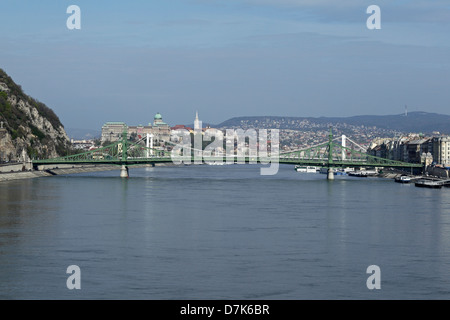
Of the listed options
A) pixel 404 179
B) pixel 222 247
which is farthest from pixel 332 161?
pixel 222 247

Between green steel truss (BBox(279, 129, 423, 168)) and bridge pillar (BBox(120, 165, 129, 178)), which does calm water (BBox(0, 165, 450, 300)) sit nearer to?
green steel truss (BBox(279, 129, 423, 168))

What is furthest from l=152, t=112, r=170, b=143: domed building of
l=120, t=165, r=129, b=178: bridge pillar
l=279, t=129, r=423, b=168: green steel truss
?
l=120, t=165, r=129, b=178: bridge pillar

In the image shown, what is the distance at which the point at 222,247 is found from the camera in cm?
2308

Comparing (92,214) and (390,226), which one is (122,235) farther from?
(390,226)

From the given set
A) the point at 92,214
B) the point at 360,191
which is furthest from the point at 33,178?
the point at 92,214

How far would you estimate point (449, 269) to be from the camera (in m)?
20.1

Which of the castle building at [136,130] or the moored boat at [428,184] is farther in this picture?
the castle building at [136,130]

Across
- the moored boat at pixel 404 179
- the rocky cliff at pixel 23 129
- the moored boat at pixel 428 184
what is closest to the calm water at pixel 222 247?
the moored boat at pixel 428 184

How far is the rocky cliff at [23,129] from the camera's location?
67.9 meters

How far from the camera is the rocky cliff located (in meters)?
67.9

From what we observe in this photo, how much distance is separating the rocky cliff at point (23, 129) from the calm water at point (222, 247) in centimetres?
2849

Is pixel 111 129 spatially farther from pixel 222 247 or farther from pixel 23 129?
pixel 222 247

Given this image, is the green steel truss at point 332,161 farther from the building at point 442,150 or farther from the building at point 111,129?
the building at point 111,129
